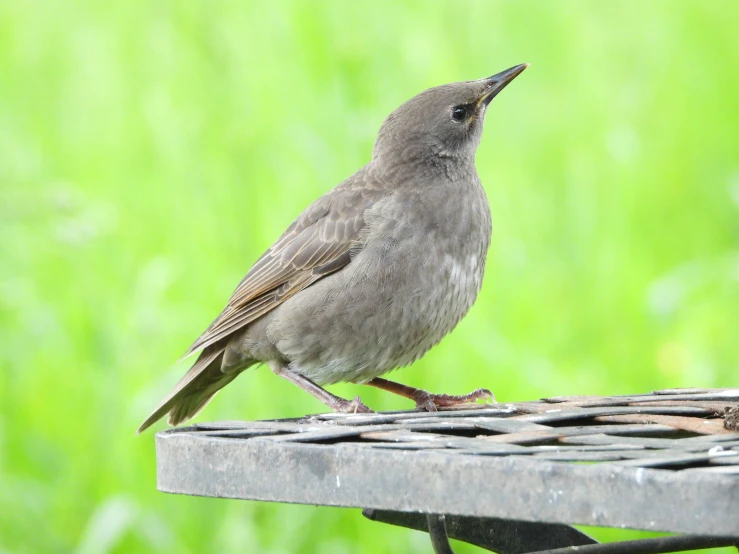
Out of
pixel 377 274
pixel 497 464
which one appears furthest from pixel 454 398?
pixel 497 464

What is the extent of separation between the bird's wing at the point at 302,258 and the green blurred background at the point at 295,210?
0.58 metres

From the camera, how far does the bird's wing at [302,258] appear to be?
463 centimetres

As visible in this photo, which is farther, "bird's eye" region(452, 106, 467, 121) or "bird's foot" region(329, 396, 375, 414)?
"bird's eye" region(452, 106, 467, 121)

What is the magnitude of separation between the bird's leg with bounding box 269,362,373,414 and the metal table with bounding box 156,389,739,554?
862 mm

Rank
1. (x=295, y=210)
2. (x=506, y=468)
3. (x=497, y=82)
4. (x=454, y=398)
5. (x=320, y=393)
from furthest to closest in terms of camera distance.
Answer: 1. (x=295, y=210)
2. (x=497, y=82)
3. (x=320, y=393)
4. (x=454, y=398)
5. (x=506, y=468)

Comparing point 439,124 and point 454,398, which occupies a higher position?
point 439,124

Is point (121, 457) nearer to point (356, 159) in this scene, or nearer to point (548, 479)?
point (356, 159)

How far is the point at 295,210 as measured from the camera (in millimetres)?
5773

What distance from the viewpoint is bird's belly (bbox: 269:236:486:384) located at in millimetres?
4367

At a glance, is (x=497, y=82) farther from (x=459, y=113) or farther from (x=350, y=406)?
(x=350, y=406)

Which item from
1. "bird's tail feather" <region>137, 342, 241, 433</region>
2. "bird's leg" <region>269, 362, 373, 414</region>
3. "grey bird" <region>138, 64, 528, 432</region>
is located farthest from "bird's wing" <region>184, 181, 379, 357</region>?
"bird's leg" <region>269, 362, 373, 414</region>

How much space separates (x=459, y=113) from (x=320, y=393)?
134 cm

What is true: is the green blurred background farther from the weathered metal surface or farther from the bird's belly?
the weathered metal surface

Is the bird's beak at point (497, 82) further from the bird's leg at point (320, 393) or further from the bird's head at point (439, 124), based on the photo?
the bird's leg at point (320, 393)
